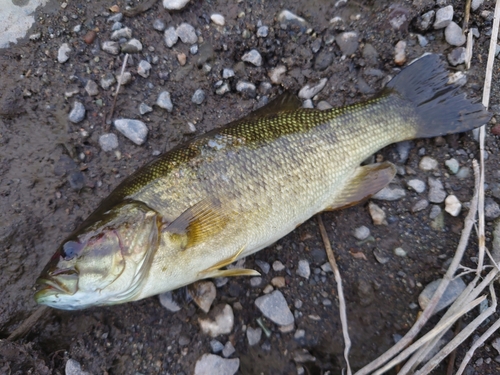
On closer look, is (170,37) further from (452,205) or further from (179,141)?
(452,205)

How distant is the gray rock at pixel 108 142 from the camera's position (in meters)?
2.95

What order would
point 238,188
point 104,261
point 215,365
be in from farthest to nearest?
point 215,365 → point 238,188 → point 104,261

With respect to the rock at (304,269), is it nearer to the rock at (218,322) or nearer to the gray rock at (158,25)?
the rock at (218,322)

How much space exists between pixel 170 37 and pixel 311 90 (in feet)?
4.58

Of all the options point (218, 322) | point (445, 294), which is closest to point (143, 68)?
point (218, 322)

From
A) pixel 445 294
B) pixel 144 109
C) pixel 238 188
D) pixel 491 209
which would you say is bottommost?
pixel 445 294

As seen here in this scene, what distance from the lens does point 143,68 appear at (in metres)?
3.05

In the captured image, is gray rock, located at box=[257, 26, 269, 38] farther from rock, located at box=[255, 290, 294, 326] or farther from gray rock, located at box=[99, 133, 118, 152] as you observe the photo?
rock, located at box=[255, 290, 294, 326]

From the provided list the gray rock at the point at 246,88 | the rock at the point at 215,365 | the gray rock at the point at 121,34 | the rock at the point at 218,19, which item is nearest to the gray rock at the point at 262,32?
the rock at the point at 218,19

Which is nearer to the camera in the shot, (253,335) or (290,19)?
(253,335)

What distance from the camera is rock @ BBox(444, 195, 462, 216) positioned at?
277cm

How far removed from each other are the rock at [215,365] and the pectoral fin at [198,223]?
97 centimetres

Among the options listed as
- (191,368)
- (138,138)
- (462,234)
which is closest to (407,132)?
(462,234)

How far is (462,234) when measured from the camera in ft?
8.67
